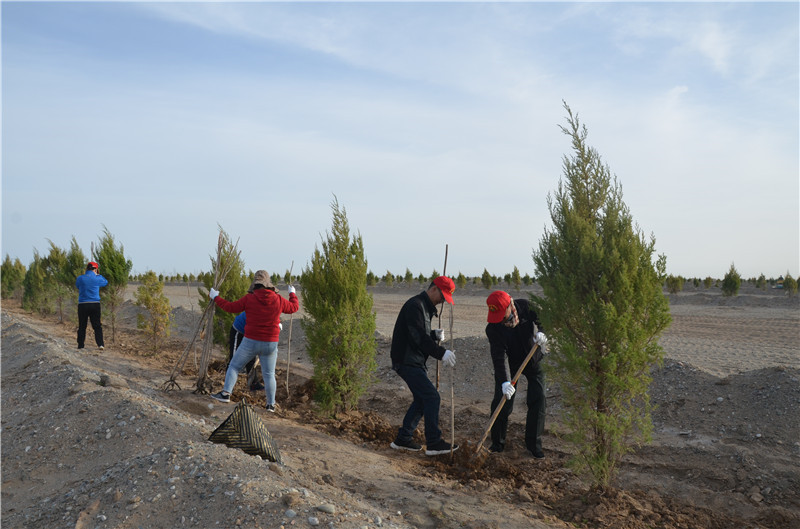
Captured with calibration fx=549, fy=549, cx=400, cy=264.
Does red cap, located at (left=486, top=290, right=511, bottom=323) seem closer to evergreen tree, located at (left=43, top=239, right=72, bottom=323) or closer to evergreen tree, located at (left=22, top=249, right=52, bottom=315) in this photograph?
evergreen tree, located at (left=43, top=239, right=72, bottom=323)

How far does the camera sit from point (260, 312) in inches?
279

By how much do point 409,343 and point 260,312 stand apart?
211 cm

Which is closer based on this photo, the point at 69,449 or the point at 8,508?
the point at 8,508

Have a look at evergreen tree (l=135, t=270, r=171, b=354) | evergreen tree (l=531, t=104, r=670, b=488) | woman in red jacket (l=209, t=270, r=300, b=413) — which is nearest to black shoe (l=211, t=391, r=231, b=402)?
woman in red jacket (l=209, t=270, r=300, b=413)

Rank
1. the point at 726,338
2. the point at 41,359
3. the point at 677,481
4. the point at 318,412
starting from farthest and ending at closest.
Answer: the point at 726,338
the point at 41,359
the point at 318,412
the point at 677,481

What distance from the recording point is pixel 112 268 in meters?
13.3

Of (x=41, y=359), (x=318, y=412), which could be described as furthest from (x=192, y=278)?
(x=318, y=412)

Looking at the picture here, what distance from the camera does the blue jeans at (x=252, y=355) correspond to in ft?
23.4

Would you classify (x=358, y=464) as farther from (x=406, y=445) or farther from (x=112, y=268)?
(x=112, y=268)

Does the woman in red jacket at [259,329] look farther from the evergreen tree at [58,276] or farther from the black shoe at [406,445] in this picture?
the evergreen tree at [58,276]

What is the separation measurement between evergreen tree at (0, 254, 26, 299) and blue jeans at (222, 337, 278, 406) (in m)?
28.3

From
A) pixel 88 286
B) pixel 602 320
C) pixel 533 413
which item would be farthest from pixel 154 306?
pixel 602 320

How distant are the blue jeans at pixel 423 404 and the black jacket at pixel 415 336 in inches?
4.4

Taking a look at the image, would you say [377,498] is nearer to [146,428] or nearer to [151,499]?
[151,499]
